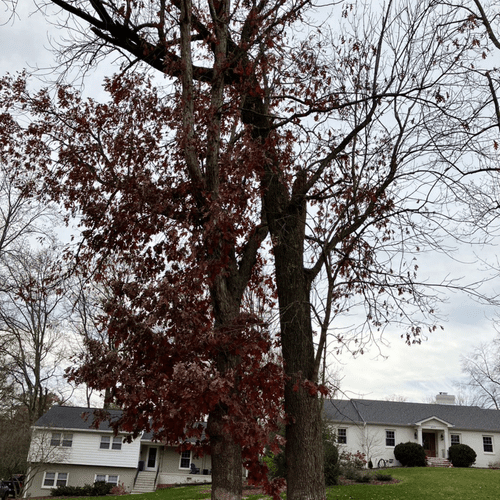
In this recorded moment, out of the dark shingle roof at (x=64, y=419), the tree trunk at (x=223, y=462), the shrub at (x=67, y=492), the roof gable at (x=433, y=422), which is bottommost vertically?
the shrub at (x=67, y=492)

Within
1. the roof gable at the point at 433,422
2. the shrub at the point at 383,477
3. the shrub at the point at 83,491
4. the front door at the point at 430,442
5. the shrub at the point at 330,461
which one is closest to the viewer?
the shrub at the point at 330,461

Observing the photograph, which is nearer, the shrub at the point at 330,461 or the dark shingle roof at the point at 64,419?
the shrub at the point at 330,461

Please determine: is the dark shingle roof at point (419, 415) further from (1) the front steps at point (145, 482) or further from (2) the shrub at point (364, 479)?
(1) the front steps at point (145, 482)

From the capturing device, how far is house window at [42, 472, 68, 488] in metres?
29.1

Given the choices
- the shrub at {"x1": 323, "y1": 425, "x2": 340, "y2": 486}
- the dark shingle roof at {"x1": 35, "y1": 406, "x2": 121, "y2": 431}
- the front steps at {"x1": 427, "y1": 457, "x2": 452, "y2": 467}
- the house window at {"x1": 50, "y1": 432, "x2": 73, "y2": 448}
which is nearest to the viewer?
the shrub at {"x1": 323, "y1": 425, "x2": 340, "y2": 486}

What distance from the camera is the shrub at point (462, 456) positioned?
29.6 m

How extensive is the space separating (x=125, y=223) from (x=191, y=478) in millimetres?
28938

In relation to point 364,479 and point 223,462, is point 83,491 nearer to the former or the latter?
point 364,479

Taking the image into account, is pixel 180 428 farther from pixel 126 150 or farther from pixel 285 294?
pixel 126 150

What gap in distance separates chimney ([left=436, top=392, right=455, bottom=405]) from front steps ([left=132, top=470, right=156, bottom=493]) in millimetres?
22967

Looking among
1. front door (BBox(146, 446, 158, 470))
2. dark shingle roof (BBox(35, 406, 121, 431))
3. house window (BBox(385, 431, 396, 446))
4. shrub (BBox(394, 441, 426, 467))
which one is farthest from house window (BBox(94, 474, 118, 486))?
house window (BBox(385, 431, 396, 446))

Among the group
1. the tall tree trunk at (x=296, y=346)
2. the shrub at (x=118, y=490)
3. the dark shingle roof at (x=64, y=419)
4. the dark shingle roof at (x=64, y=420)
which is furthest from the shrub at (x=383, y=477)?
the tall tree trunk at (x=296, y=346)

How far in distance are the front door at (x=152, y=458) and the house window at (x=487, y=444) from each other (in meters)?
21.8

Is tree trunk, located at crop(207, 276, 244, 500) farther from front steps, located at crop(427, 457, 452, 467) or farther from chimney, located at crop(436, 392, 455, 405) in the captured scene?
chimney, located at crop(436, 392, 455, 405)
